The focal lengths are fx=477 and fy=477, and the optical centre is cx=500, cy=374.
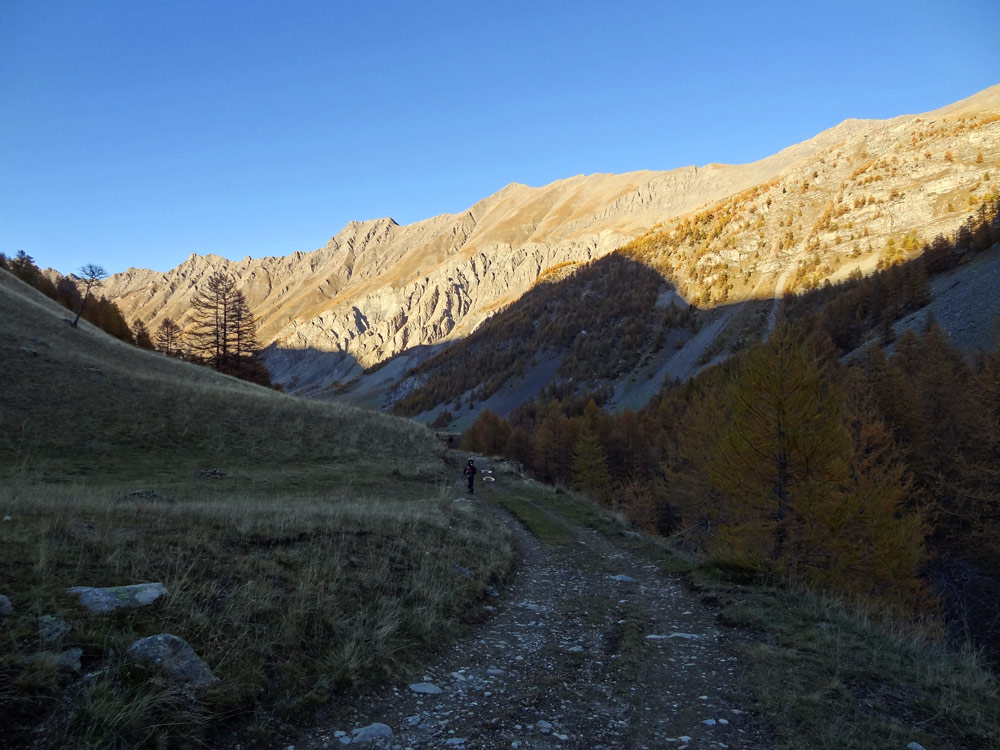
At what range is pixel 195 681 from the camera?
4746 mm

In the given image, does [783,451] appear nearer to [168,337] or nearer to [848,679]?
[848,679]

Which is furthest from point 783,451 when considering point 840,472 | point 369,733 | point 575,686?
point 369,733

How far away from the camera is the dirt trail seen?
505 centimetres

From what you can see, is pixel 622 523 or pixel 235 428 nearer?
pixel 622 523

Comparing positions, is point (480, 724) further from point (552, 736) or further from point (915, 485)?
point (915, 485)

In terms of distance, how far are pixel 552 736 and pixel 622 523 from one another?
15.5m

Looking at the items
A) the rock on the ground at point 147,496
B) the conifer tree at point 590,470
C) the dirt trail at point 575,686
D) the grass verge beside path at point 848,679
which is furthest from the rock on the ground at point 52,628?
the conifer tree at point 590,470

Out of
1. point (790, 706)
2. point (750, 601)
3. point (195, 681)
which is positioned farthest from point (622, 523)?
point (195, 681)

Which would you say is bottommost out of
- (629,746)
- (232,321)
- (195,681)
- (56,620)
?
(629,746)

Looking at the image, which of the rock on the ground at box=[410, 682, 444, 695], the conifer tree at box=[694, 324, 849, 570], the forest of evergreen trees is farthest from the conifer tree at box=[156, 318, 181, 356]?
the rock on the ground at box=[410, 682, 444, 695]

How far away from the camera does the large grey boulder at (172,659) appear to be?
15.3ft

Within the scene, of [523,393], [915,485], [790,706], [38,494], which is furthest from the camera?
[523,393]

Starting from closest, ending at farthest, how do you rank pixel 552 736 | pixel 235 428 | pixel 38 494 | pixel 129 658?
1. pixel 129 658
2. pixel 552 736
3. pixel 38 494
4. pixel 235 428

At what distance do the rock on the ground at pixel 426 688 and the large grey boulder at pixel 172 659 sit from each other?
2279 mm
